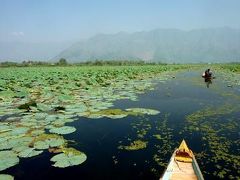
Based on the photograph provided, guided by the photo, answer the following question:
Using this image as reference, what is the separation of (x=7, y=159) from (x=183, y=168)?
3574 mm

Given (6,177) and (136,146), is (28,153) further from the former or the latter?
(136,146)

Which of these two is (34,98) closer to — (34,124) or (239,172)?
(34,124)

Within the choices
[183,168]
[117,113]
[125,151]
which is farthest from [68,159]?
[117,113]

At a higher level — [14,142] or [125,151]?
[14,142]

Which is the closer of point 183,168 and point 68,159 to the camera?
point 183,168

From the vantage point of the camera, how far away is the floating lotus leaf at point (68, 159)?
6117 millimetres

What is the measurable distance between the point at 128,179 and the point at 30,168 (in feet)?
6.69

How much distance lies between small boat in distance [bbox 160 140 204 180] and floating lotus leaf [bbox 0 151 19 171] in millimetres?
3067

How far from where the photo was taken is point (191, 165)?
5.81m

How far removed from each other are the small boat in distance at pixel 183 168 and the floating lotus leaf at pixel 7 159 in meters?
3.07

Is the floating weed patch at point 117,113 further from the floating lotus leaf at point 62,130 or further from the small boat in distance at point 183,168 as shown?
the small boat in distance at point 183,168

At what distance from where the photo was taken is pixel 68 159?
6312mm

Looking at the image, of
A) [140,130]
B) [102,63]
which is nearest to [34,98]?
[140,130]

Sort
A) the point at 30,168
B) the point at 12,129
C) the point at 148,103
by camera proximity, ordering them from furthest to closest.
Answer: the point at 148,103 → the point at 12,129 → the point at 30,168
